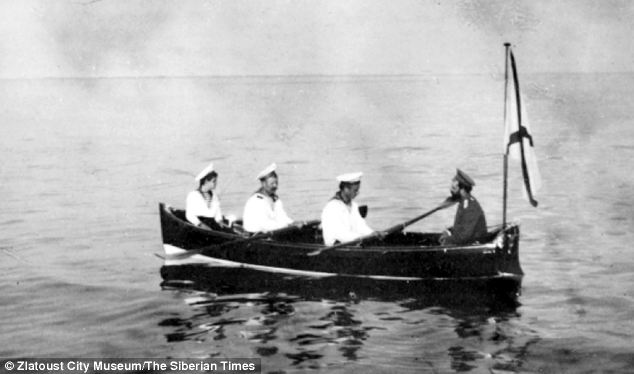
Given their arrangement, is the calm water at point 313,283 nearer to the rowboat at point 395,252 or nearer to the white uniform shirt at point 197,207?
the rowboat at point 395,252

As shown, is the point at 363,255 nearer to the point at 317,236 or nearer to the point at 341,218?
the point at 341,218

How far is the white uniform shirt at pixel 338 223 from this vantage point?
15156mm

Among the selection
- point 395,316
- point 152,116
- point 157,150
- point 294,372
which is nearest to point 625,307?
point 395,316

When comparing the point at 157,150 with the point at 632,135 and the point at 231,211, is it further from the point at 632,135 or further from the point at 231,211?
the point at 632,135

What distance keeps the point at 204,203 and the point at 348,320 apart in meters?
4.99

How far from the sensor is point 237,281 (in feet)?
53.1

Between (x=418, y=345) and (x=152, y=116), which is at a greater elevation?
(x=152, y=116)

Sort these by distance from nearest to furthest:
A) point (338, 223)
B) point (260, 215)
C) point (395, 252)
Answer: point (395, 252) → point (338, 223) → point (260, 215)

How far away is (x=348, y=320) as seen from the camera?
13.5m

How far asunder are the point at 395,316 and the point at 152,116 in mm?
77469

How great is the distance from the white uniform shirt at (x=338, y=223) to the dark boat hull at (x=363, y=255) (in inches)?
12.6

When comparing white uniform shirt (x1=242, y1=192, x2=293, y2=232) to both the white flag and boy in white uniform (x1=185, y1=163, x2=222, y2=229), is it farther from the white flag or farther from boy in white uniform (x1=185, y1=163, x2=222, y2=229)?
the white flag

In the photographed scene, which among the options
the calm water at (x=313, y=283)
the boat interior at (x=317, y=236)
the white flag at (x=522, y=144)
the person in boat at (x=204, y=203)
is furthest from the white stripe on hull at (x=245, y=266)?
the white flag at (x=522, y=144)

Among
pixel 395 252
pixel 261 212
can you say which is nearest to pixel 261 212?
pixel 261 212
